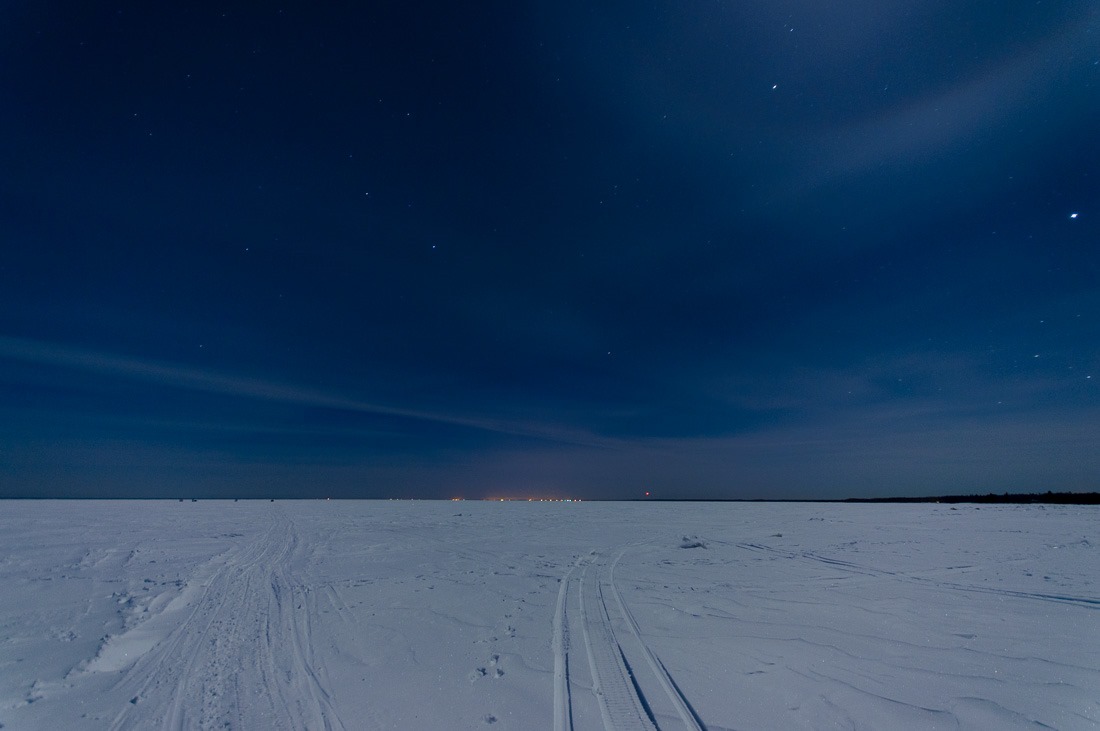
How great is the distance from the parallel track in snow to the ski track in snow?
8.58ft

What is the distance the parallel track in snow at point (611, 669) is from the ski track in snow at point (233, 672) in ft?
8.58

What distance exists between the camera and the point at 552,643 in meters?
6.86

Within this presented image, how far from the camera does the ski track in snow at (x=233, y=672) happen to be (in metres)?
4.76

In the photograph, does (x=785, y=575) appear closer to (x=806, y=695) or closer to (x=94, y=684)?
(x=806, y=695)

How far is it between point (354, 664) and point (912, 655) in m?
7.52

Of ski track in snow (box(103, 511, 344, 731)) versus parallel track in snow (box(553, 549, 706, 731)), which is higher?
ski track in snow (box(103, 511, 344, 731))

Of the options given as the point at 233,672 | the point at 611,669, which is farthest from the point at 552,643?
the point at 233,672

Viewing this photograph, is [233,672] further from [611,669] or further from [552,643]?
[611,669]

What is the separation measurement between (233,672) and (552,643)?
4193 millimetres

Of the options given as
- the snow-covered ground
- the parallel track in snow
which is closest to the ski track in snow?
the snow-covered ground

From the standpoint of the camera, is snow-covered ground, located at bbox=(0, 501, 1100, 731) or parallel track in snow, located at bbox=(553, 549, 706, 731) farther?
snow-covered ground, located at bbox=(0, 501, 1100, 731)

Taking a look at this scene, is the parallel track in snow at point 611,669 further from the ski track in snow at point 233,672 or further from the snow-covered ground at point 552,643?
the ski track in snow at point 233,672

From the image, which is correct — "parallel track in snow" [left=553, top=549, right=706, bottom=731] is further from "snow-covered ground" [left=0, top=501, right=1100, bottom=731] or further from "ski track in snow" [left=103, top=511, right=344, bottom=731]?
"ski track in snow" [left=103, top=511, right=344, bottom=731]

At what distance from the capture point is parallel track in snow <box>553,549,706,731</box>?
15.3 ft
